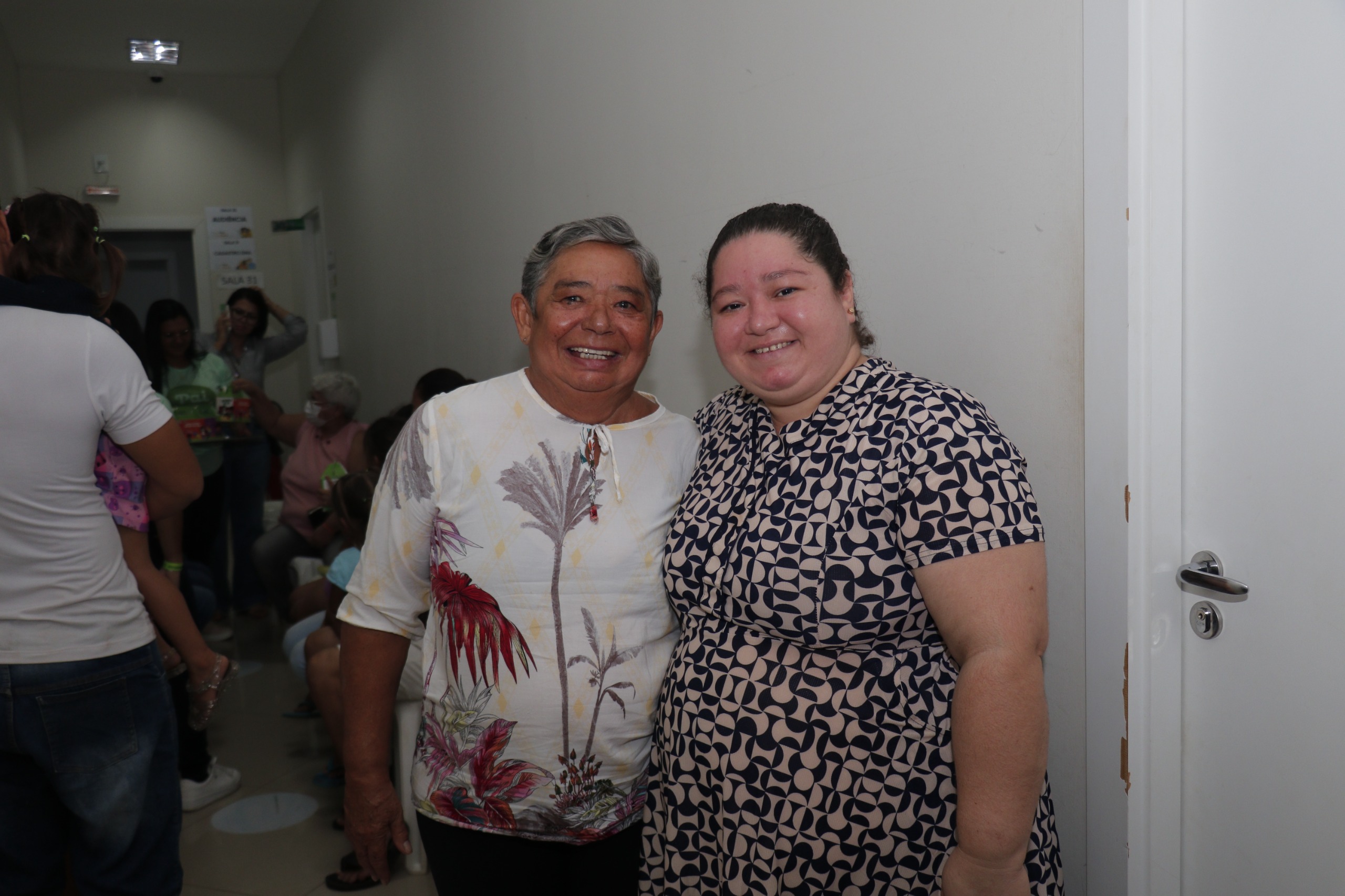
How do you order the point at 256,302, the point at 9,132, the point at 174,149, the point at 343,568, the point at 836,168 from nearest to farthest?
the point at 836,168, the point at 343,568, the point at 256,302, the point at 9,132, the point at 174,149

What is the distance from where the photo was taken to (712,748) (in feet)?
4.05

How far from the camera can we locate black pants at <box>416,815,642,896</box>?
1.39 metres

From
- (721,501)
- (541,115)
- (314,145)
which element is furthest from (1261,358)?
(314,145)

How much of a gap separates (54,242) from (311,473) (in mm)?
2735

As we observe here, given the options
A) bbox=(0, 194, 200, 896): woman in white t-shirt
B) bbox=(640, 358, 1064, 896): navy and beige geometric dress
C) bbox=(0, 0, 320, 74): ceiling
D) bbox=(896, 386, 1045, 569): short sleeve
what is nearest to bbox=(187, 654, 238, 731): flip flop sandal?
bbox=(0, 194, 200, 896): woman in white t-shirt

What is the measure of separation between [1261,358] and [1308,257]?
13 centimetres

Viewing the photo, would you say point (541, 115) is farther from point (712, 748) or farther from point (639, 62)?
point (712, 748)

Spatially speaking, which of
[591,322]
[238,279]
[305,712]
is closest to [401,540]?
[591,322]

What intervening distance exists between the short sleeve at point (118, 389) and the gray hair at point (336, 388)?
2.57 metres

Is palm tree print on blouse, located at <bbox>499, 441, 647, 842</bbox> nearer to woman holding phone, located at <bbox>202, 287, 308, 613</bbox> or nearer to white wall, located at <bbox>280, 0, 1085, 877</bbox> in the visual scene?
white wall, located at <bbox>280, 0, 1085, 877</bbox>

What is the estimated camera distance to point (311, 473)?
4.25m

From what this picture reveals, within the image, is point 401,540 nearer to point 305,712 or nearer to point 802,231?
point 802,231

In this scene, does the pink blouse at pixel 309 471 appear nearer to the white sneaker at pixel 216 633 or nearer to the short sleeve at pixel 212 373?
the short sleeve at pixel 212 373

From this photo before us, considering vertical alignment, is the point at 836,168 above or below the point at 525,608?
above
